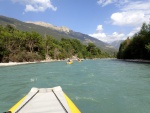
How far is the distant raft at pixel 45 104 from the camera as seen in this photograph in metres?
8.92

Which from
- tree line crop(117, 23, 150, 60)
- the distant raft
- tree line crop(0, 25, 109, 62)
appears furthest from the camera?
tree line crop(117, 23, 150, 60)

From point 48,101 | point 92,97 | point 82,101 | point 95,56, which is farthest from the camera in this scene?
point 95,56

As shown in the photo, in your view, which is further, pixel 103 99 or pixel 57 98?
pixel 103 99

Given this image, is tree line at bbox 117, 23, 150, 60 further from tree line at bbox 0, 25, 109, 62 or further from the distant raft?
the distant raft

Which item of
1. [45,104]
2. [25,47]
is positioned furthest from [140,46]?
[45,104]

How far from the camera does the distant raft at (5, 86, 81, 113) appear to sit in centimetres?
892

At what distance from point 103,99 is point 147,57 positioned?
3083 inches

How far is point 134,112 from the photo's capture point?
12.9 meters

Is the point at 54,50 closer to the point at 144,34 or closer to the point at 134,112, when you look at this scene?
the point at 144,34

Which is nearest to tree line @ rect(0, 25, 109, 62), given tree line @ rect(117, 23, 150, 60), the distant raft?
tree line @ rect(117, 23, 150, 60)

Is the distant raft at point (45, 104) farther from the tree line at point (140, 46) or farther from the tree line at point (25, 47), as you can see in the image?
the tree line at point (140, 46)

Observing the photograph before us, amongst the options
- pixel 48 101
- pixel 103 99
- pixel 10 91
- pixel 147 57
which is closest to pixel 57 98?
pixel 48 101

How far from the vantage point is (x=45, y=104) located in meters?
9.99

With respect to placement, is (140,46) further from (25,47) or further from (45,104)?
(45,104)
